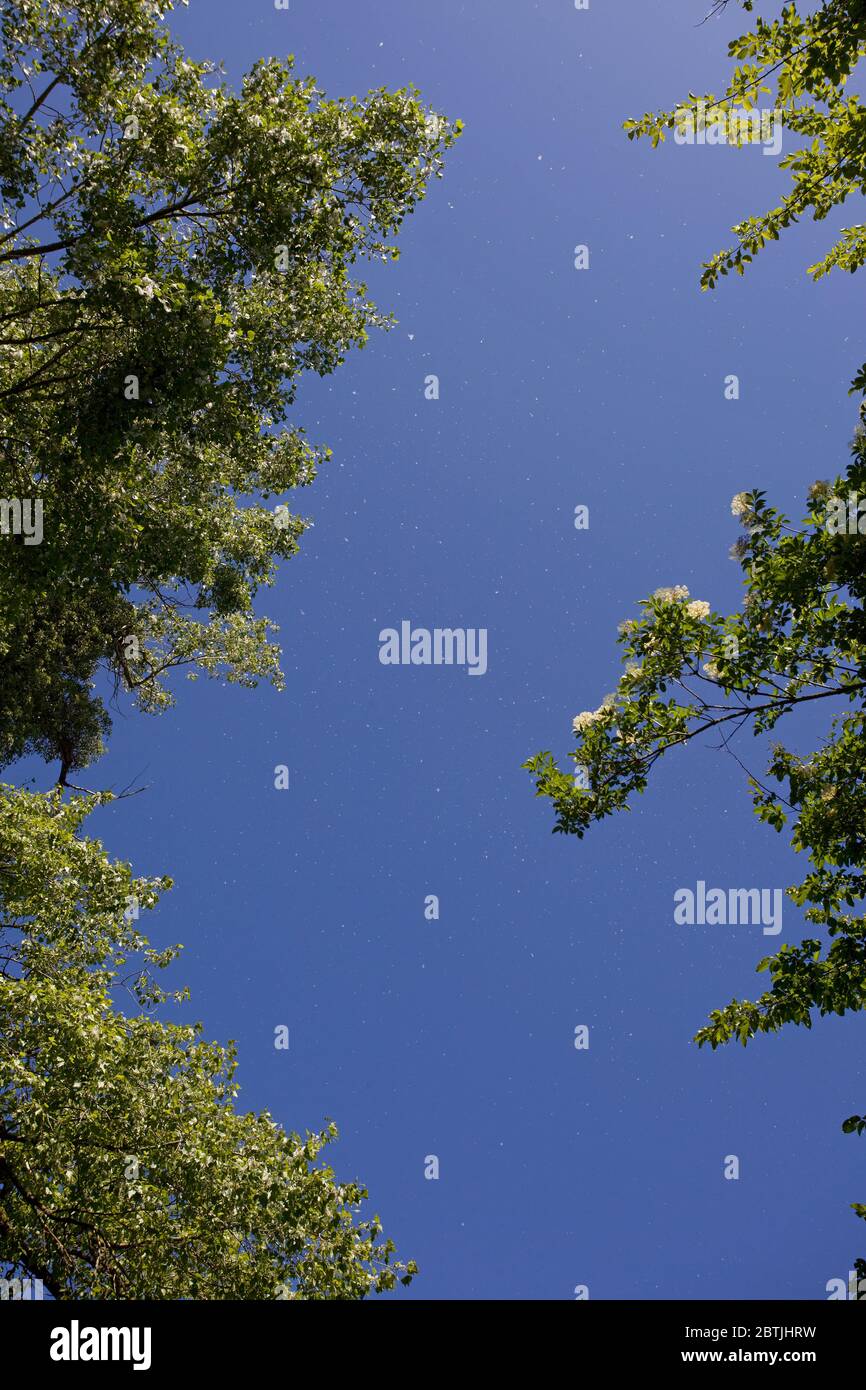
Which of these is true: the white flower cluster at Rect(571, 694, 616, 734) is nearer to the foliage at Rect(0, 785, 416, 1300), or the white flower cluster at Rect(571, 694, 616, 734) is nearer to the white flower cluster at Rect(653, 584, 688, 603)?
the white flower cluster at Rect(653, 584, 688, 603)

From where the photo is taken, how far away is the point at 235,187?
29.6 ft

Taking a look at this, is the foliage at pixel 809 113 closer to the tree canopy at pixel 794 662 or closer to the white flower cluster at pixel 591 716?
the tree canopy at pixel 794 662

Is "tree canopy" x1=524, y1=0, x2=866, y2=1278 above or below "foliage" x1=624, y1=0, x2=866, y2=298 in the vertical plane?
below

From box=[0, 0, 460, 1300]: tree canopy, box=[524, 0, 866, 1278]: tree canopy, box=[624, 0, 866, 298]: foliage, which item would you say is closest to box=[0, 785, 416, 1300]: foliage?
box=[0, 0, 460, 1300]: tree canopy

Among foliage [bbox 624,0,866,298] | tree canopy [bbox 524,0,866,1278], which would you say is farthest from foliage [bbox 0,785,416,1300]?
foliage [bbox 624,0,866,298]

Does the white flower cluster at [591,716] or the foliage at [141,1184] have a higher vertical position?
the white flower cluster at [591,716]

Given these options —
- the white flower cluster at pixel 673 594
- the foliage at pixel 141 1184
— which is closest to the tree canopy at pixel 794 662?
the white flower cluster at pixel 673 594

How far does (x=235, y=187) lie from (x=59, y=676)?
1456 cm

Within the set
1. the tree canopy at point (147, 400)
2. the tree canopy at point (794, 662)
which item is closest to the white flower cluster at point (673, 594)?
the tree canopy at point (794, 662)

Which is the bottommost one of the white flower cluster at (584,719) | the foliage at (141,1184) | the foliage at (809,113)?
the foliage at (141,1184)

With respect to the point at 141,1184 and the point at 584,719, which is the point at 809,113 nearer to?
the point at 584,719

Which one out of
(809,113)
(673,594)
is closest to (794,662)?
(673,594)

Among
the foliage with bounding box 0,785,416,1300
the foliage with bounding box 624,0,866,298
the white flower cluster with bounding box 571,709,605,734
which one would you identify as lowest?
the foliage with bounding box 0,785,416,1300

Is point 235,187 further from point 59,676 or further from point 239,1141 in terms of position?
point 59,676
